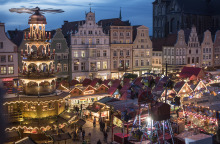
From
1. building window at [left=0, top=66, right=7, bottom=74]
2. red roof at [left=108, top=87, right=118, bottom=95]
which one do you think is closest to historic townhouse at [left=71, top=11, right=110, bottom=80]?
building window at [left=0, top=66, right=7, bottom=74]

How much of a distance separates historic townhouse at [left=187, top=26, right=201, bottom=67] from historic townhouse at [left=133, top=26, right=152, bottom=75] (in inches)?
357

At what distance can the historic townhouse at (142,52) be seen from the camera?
5466 centimetres

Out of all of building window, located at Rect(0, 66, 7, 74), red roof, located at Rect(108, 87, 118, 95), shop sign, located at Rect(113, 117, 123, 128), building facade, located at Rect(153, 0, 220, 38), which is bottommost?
shop sign, located at Rect(113, 117, 123, 128)

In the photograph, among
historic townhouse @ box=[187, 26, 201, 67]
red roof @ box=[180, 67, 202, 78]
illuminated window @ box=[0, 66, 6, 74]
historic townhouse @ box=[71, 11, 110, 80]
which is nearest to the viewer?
illuminated window @ box=[0, 66, 6, 74]

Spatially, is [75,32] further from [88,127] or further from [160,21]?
[160,21]

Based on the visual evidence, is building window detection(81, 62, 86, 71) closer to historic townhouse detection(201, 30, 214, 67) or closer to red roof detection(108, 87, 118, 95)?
red roof detection(108, 87, 118, 95)

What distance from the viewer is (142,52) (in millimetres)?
55875

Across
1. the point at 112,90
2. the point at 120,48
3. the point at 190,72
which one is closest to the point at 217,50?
the point at 190,72

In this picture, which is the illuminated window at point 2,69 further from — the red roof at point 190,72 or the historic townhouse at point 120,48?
the red roof at point 190,72

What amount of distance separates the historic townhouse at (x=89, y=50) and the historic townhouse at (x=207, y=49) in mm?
23682

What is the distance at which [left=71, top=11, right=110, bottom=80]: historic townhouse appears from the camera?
4756cm

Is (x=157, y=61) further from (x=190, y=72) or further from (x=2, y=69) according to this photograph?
(x=2, y=69)

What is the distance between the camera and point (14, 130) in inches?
898

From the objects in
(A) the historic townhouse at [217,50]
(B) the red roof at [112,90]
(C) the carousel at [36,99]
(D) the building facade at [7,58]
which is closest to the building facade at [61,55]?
(D) the building facade at [7,58]
